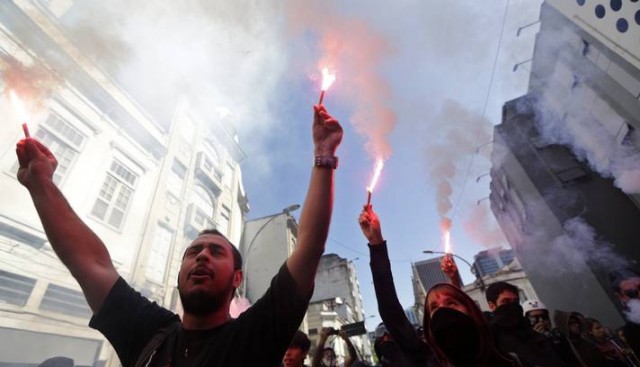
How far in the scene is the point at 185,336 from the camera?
1.57 m

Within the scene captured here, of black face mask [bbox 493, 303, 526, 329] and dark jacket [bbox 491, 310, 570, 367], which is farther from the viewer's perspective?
black face mask [bbox 493, 303, 526, 329]

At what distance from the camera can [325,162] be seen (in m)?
1.63

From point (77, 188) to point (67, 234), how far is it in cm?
1156

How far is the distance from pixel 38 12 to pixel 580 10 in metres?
20.3

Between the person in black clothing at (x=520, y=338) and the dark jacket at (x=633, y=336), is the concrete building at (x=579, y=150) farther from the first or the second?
the person in black clothing at (x=520, y=338)

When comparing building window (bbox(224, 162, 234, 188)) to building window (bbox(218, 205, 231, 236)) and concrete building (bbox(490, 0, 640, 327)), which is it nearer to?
building window (bbox(218, 205, 231, 236))

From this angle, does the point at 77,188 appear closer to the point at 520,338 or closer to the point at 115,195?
the point at 115,195

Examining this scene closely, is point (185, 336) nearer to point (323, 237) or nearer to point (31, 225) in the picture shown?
point (323, 237)

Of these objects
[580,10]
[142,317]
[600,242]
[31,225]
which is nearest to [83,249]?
[142,317]

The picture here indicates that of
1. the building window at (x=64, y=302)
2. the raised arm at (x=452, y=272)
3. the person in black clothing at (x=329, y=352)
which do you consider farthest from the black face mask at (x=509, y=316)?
the building window at (x=64, y=302)

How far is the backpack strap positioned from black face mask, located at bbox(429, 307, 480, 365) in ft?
6.04

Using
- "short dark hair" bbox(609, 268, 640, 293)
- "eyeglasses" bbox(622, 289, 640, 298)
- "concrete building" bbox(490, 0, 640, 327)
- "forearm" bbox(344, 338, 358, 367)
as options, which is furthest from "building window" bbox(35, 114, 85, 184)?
"short dark hair" bbox(609, 268, 640, 293)

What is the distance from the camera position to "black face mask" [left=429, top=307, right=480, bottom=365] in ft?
6.70

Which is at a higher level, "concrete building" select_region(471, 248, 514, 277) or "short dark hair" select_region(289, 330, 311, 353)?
"concrete building" select_region(471, 248, 514, 277)
